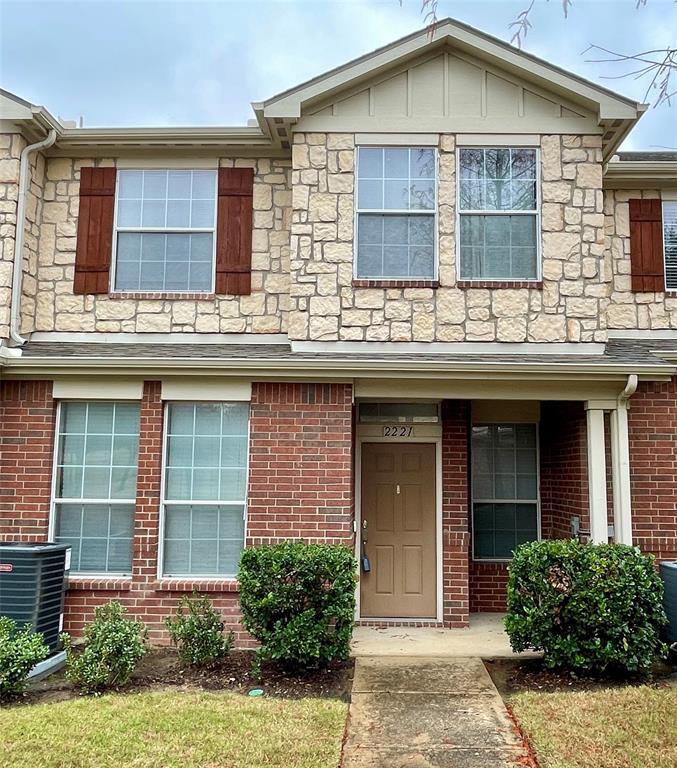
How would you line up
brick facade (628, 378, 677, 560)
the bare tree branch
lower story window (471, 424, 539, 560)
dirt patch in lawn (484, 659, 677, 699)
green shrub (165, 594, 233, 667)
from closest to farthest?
the bare tree branch
dirt patch in lawn (484, 659, 677, 699)
green shrub (165, 594, 233, 667)
brick facade (628, 378, 677, 560)
lower story window (471, 424, 539, 560)

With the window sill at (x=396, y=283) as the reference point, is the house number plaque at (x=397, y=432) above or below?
below

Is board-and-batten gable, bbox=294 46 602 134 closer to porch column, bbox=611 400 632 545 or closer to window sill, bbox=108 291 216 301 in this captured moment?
window sill, bbox=108 291 216 301

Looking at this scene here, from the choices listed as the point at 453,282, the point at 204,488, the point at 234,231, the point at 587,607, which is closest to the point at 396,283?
the point at 453,282

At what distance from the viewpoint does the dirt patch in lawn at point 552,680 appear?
19.8ft

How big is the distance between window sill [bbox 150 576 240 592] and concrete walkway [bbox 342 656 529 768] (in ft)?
5.07

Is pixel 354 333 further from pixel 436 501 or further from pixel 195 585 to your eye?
pixel 195 585

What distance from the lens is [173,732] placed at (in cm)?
496

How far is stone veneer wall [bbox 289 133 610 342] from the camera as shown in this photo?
8008 mm

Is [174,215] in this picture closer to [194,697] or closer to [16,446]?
[16,446]

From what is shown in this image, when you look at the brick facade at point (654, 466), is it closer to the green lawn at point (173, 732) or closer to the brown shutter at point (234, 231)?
the green lawn at point (173, 732)

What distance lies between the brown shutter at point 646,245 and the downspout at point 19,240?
712cm

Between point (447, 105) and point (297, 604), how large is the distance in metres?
5.79

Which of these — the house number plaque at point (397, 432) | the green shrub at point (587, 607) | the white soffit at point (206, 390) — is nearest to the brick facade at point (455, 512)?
the house number plaque at point (397, 432)

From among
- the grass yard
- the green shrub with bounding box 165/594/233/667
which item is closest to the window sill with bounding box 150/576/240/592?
the green shrub with bounding box 165/594/233/667
